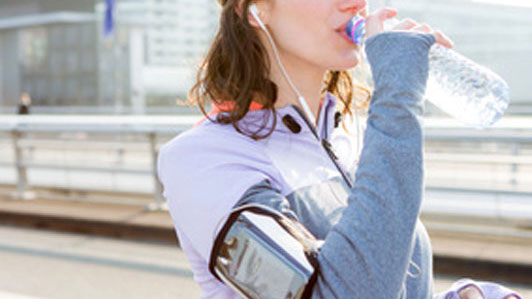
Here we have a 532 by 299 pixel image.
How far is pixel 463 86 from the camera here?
4.37ft

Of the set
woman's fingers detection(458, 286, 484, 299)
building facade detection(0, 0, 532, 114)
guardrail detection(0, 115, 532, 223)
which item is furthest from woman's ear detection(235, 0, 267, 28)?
building facade detection(0, 0, 532, 114)

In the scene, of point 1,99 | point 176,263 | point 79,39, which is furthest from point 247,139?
point 1,99

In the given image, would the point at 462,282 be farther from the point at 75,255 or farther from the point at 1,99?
the point at 1,99

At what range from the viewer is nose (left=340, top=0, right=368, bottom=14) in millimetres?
1212

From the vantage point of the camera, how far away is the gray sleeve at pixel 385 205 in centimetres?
100

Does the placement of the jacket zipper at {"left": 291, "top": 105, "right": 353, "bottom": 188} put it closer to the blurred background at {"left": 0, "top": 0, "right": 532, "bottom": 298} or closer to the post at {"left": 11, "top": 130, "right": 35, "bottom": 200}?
the blurred background at {"left": 0, "top": 0, "right": 532, "bottom": 298}

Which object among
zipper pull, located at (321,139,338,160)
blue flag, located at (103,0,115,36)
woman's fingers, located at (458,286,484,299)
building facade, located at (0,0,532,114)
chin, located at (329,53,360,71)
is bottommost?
building facade, located at (0,0,532,114)

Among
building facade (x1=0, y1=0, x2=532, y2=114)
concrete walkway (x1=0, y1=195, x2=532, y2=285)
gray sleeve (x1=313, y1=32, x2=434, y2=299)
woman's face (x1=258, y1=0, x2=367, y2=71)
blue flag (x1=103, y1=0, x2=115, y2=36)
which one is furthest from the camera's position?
building facade (x1=0, y1=0, x2=532, y2=114)

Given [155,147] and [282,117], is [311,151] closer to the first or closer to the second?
[282,117]

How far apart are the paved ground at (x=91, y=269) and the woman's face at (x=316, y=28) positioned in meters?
3.94

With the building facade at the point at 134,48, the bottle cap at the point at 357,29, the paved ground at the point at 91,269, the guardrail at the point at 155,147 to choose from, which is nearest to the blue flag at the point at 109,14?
the building facade at the point at 134,48

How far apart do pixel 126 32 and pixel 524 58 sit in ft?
39.2

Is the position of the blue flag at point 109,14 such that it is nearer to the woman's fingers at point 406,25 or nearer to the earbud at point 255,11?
the earbud at point 255,11

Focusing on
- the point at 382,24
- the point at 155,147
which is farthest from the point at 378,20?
the point at 155,147
